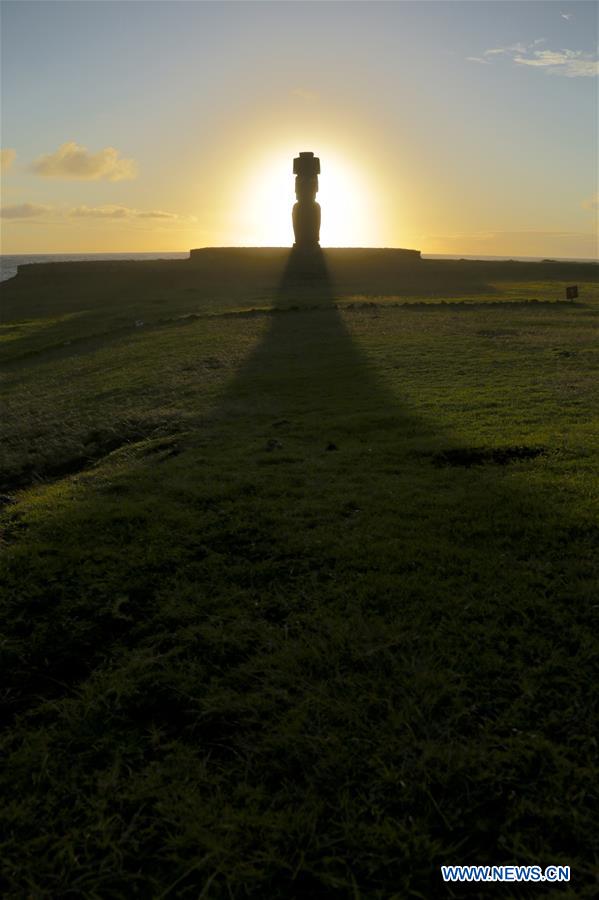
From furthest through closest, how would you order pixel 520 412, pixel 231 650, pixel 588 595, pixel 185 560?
pixel 520 412, pixel 185 560, pixel 588 595, pixel 231 650

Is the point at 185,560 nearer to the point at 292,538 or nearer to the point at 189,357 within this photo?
the point at 292,538

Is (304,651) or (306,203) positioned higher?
(306,203)

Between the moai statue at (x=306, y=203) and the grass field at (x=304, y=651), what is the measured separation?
39961 mm

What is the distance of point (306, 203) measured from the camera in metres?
48.6

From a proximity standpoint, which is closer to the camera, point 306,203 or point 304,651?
point 304,651

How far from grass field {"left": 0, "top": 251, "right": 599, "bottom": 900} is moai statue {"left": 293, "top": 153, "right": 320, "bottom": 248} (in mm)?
39961

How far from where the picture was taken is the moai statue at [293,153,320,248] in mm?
47156

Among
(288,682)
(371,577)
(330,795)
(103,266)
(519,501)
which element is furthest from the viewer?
(103,266)

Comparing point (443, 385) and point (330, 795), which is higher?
point (443, 385)

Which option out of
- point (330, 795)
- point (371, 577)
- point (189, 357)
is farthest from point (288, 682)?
point (189, 357)

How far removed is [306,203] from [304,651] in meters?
47.8

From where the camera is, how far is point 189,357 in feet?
61.2

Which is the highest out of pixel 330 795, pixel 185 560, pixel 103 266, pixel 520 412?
pixel 103 266

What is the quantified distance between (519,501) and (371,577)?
217 centimetres
